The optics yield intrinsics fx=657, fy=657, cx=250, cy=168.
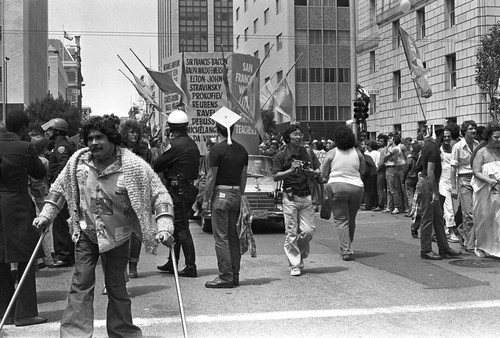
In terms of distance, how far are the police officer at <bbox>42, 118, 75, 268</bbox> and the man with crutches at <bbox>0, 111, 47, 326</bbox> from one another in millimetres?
2974

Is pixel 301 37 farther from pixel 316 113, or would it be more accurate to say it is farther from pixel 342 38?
pixel 316 113

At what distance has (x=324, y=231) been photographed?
44.4 ft

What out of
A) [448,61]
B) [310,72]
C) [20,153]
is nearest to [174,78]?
[20,153]

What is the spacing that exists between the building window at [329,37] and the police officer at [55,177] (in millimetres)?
50492

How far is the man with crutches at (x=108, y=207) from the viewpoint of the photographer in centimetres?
514

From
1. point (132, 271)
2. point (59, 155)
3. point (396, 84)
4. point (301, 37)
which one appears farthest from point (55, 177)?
point (301, 37)

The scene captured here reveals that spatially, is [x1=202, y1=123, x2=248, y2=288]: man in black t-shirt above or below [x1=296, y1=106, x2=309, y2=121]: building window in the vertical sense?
below

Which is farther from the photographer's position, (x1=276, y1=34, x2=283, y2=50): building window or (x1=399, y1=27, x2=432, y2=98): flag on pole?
(x1=276, y1=34, x2=283, y2=50): building window

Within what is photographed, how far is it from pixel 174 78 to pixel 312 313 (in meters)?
13.9

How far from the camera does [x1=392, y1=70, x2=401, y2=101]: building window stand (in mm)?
37312

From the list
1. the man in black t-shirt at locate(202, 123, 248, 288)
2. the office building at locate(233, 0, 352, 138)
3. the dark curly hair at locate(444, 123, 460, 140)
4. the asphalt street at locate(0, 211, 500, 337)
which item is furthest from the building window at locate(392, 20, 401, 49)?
the man in black t-shirt at locate(202, 123, 248, 288)

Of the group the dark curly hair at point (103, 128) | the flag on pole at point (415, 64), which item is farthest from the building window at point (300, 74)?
the dark curly hair at point (103, 128)

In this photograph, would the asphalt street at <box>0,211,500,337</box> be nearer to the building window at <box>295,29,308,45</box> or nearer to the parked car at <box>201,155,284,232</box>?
the parked car at <box>201,155,284,232</box>

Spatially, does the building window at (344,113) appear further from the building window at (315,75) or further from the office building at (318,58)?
the building window at (315,75)
